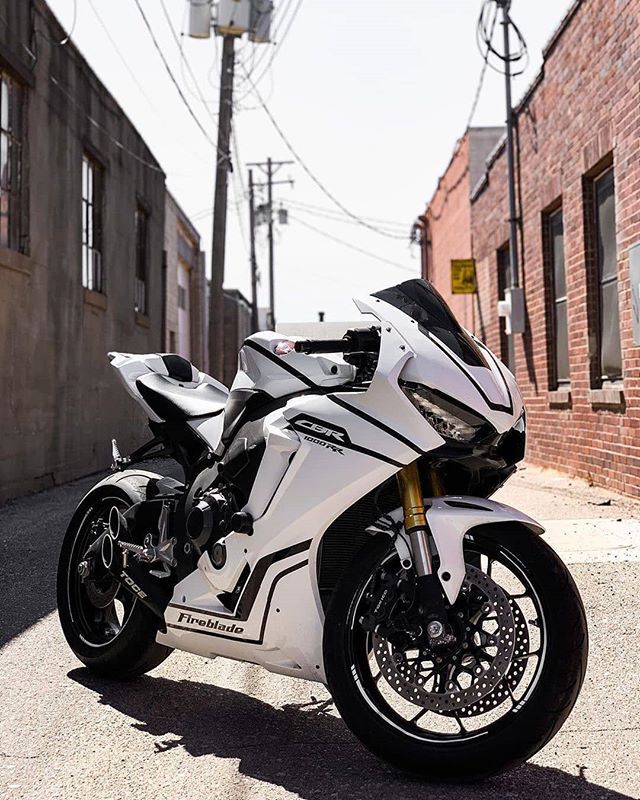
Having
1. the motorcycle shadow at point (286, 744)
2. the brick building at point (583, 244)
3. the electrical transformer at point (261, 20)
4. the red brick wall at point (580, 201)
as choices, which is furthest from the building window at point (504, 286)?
the motorcycle shadow at point (286, 744)

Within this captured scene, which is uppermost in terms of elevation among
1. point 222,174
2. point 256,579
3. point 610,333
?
point 222,174

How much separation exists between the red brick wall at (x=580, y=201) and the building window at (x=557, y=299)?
0.11m

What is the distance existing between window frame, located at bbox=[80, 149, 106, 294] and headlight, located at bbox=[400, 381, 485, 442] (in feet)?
36.6

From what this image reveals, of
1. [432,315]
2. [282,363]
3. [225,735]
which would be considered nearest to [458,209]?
[282,363]

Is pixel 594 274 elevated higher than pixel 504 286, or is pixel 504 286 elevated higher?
pixel 504 286

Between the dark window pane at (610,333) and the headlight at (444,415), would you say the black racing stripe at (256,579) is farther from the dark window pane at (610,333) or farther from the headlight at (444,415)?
the dark window pane at (610,333)

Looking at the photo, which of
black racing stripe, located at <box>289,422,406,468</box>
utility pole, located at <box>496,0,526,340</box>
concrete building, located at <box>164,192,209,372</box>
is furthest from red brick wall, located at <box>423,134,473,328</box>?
black racing stripe, located at <box>289,422,406,468</box>

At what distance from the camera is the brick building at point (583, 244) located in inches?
337

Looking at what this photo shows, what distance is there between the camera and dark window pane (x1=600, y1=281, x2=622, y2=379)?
30.9ft

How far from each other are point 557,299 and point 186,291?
19.6 meters

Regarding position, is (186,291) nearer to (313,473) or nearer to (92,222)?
(92,222)

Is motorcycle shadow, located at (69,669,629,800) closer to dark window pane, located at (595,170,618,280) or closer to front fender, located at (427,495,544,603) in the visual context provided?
front fender, located at (427,495,544,603)

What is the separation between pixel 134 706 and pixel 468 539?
151 cm

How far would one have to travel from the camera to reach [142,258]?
1788 cm
